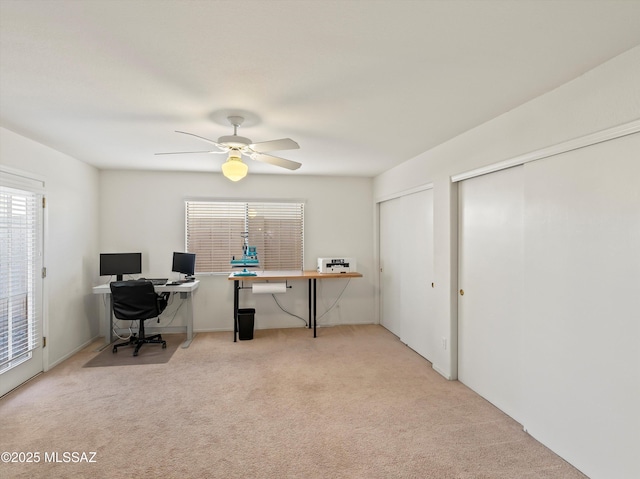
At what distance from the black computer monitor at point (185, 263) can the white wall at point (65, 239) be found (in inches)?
44.9

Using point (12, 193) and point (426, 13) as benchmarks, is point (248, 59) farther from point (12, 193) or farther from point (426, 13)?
point (12, 193)

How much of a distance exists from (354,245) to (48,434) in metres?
4.26

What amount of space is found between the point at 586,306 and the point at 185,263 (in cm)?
444

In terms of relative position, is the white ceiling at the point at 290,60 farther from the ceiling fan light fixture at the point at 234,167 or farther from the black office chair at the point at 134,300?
the black office chair at the point at 134,300

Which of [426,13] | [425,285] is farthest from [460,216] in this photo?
[426,13]

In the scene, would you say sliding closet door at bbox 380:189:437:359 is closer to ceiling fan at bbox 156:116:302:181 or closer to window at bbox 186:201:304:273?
window at bbox 186:201:304:273

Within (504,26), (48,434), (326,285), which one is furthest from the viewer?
(326,285)

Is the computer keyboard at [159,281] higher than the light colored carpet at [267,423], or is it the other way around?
the computer keyboard at [159,281]

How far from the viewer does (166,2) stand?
140cm

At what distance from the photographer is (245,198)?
5.28 m

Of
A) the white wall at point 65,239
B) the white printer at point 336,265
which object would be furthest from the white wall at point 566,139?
the white wall at point 65,239

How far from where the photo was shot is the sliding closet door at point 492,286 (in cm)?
269

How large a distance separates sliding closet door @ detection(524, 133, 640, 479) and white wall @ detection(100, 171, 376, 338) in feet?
10.6

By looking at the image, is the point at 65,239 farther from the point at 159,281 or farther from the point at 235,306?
the point at 235,306
